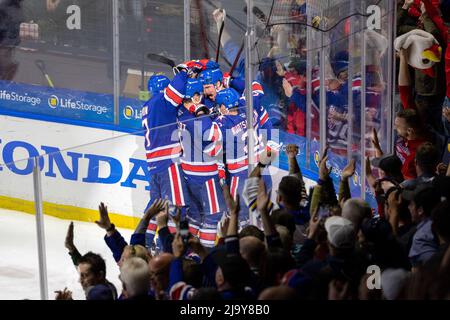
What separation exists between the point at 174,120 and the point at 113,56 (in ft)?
6.42

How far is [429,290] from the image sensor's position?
14.0 ft

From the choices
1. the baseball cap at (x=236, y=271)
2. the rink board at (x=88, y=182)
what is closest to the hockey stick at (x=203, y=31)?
the rink board at (x=88, y=182)

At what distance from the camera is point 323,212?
20.5ft

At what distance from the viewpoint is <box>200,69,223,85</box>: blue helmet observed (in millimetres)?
8477

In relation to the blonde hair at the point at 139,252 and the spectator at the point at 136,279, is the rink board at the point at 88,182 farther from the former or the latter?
the spectator at the point at 136,279

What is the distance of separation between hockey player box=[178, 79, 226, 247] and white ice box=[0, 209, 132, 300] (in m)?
0.63

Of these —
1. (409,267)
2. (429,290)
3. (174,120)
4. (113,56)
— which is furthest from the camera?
(113,56)

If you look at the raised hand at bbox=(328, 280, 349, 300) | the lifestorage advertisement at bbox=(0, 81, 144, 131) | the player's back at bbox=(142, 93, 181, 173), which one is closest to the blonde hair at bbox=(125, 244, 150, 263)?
the player's back at bbox=(142, 93, 181, 173)

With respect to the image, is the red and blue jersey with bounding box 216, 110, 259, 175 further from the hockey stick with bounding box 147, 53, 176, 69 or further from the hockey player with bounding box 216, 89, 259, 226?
the hockey stick with bounding box 147, 53, 176, 69

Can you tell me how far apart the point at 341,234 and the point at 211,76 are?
3.34m

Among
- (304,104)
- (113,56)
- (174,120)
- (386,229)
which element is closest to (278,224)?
(386,229)


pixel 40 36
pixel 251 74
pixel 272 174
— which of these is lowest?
pixel 272 174

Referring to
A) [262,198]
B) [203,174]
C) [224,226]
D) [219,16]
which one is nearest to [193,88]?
[203,174]

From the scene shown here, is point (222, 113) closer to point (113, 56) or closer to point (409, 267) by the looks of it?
point (409, 267)
